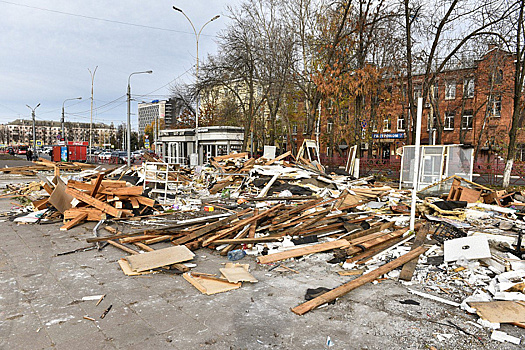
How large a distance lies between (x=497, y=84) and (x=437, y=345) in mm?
28437

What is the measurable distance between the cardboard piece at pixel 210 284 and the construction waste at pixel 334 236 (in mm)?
14

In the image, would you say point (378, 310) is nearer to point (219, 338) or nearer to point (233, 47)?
point (219, 338)

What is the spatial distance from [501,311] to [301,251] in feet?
9.67

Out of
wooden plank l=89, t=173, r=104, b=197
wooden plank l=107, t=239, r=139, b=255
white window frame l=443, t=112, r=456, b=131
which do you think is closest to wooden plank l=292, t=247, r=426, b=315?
wooden plank l=107, t=239, r=139, b=255

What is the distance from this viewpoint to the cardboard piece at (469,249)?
4.98 m

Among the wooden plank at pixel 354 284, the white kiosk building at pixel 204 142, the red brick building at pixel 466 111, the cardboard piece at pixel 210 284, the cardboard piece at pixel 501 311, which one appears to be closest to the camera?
the cardboard piece at pixel 501 311

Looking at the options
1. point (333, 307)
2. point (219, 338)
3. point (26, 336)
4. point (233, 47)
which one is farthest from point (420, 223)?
point (233, 47)

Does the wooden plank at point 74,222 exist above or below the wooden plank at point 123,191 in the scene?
below

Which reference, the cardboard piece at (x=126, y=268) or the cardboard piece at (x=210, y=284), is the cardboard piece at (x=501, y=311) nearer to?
the cardboard piece at (x=210, y=284)

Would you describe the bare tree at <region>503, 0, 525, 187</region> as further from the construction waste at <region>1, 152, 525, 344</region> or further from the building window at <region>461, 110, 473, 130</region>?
the building window at <region>461, 110, 473, 130</region>

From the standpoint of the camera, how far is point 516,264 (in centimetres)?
489

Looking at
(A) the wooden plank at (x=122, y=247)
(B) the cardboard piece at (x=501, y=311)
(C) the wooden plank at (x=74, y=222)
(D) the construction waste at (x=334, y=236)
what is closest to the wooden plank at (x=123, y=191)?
(D) the construction waste at (x=334, y=236)

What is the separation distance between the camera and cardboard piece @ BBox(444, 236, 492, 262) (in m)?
4.98

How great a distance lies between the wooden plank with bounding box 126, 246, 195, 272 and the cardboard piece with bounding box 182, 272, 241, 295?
1.96 ft
